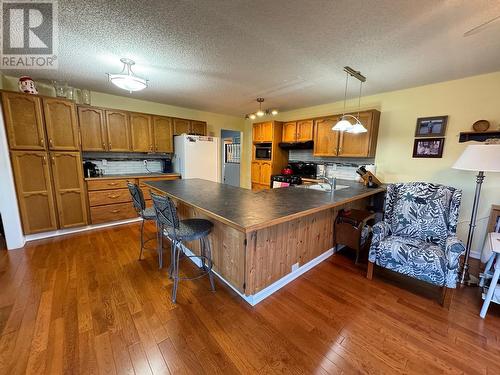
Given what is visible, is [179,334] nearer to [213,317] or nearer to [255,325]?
[213,317]

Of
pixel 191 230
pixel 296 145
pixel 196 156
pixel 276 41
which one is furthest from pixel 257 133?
pixel 191 230

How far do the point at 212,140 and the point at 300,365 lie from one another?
161 inches

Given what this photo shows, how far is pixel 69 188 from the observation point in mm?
3260

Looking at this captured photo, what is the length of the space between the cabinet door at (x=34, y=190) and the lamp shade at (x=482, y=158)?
5.26 meters

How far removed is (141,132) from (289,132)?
3.11 m

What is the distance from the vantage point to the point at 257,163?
201 inches

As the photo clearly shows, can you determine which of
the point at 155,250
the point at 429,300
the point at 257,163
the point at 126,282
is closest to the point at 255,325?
the point at 126,282

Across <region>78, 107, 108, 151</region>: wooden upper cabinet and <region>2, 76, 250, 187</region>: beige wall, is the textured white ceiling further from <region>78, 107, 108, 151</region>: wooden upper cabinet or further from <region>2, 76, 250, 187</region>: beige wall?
<region>78, 107, 108, 151</region>: wooden upper cabinet

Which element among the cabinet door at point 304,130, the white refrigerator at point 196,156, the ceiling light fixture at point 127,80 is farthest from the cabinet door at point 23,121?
the cabinet door at point 304,130

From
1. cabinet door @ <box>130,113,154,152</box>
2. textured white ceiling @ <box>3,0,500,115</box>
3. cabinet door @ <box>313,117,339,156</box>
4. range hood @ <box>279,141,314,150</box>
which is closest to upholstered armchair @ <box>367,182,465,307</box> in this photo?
textured white ceiling @ <box>3,0,500,115</box>

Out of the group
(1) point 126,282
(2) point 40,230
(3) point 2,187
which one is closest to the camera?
(1) point 126,282

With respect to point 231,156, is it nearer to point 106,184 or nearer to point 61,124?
point 106,184

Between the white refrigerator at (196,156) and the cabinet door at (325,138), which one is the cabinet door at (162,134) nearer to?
the white refrigerator at (196,156)

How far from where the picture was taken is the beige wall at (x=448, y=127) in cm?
262
